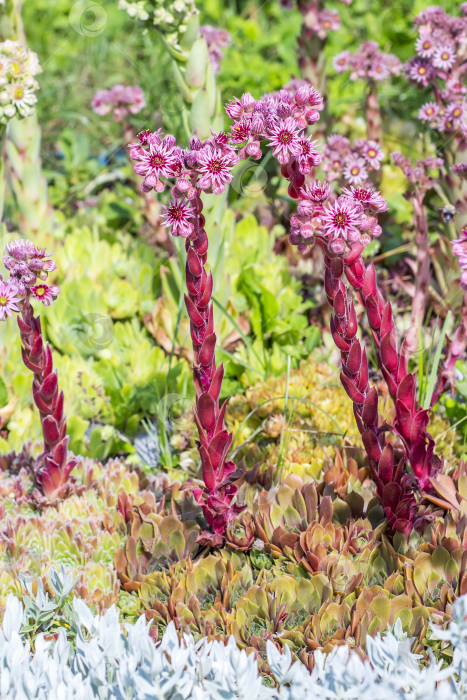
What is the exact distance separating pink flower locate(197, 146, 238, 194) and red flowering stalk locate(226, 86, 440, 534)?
0.07 m

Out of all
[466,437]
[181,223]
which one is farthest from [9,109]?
[466,437]

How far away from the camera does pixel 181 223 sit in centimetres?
196

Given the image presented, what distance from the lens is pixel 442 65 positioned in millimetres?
3416

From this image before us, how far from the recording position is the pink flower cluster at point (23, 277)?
221 centimetres

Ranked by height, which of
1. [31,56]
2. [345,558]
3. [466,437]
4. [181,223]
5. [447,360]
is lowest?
[345,558]

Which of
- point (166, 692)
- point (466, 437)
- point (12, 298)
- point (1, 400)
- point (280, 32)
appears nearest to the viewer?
point (166, 692)

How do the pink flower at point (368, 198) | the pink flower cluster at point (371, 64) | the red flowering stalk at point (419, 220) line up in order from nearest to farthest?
the pink flower at point (368, 198) → the red flowering stalk at point (419, 220) → the pink flower cluster at point (371, 64)

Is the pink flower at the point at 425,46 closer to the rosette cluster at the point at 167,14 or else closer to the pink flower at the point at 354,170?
the pink flower at the point at 354,170

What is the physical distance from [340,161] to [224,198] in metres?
0.59

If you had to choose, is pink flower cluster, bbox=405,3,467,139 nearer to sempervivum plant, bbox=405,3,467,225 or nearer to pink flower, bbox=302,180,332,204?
sempervivum plant, bbox=405,3,467,225

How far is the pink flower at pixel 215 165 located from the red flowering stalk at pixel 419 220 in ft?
4.59

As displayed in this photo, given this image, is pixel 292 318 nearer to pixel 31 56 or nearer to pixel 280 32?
pixel 31 56

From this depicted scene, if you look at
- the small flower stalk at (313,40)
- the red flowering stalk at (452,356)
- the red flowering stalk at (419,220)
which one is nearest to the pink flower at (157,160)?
the red flowering stalk at (452,356)

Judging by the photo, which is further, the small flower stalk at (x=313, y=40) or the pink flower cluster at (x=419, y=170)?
the small flower stalk at (x=313, y=40)
